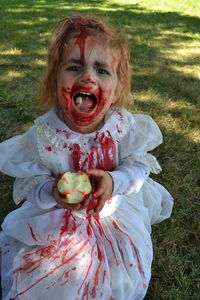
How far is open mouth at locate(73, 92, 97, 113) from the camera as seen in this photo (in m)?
1.61

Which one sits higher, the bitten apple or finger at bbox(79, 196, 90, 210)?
the bitten apple

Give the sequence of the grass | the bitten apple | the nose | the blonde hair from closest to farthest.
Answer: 1. the bitten apple
2. the nose
3. the blonde hair
4. the grass

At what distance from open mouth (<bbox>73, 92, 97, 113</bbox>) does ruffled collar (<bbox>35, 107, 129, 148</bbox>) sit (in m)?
0.19

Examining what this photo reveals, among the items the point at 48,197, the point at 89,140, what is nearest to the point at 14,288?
the point at 48,197

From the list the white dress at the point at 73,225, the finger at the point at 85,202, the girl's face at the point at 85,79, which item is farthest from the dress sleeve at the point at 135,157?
the girl's face at the point at 85,79

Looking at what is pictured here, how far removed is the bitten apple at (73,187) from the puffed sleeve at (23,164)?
0.86 feet

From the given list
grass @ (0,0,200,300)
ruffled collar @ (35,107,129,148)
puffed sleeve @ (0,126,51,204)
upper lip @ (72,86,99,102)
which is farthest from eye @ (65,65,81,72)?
grass @ (0,0,200,300)

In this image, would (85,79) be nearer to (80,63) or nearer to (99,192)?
(80,63)

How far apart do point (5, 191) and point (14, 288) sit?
3.24ft

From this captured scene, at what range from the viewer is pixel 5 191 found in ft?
8.41

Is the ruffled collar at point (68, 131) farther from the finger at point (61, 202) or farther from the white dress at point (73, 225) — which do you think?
the finger at point (61, 202)

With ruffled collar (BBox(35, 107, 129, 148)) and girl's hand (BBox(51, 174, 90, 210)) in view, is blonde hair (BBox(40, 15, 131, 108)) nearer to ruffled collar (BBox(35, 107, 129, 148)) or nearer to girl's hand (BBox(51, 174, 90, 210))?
ruffled collar (BBox(35, 107, 129, 148))

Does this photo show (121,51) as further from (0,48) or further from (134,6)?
(134,6)

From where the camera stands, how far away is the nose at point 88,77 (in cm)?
160
